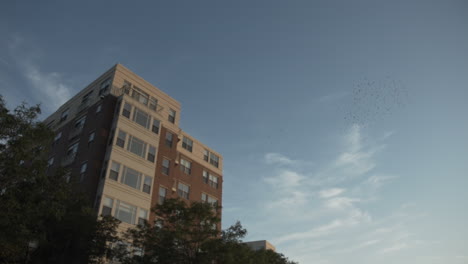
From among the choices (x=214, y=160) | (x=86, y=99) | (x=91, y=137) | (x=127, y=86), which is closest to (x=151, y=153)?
(x=91, y=137)

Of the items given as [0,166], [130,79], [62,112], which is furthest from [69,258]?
[62,112]

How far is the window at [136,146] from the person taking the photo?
32.8m

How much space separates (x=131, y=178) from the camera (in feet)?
104

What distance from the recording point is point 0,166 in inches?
612

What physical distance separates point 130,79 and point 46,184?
2243cm

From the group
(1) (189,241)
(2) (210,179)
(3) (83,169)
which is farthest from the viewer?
(2) (210,179)

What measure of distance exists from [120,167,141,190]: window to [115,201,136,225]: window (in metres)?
1.83

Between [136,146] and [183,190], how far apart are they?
9036mm

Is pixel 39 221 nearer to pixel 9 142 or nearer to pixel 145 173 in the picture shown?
pixel 9 142

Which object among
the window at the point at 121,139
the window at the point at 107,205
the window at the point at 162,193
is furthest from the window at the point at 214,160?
the window at the point at 107,205

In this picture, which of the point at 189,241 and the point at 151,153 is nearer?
the point at 189,241

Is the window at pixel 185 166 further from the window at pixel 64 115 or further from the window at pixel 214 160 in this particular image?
the window at pixel 64 115

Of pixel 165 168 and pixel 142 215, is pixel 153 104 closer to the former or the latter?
pixel 165 168

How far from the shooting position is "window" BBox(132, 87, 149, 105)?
36.7 m
